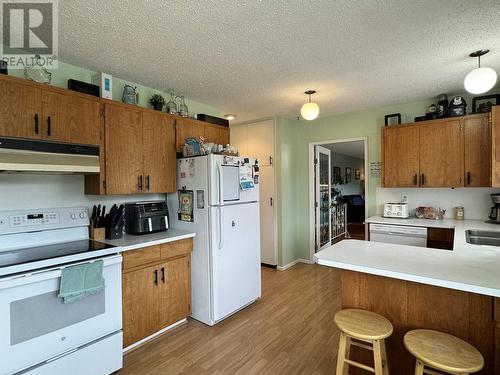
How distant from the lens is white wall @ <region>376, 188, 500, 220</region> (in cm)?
328

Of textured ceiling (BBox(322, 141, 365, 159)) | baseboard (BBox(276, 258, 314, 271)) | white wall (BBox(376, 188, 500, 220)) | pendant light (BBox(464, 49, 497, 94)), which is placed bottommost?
baseboard (BBox(276, 258, 314, 271))

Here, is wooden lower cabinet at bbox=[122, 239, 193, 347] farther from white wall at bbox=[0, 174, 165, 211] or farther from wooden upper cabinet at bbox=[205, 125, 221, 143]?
wooden upper cabinet at bbox=[205, 125, 221, 143]

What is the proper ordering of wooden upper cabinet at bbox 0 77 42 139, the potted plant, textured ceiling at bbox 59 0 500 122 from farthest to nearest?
the potted plant → wooden upper cabinet at bbox 0 77 42 139 → textured ceiling at bbox 59 0 500 122

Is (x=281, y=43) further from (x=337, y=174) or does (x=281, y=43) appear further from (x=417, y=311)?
(x=337, y=174)

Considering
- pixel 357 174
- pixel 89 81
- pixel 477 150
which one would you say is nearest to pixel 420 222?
pixel 477 150

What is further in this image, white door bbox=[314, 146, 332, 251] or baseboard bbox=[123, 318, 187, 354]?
white door bbox=[314, 146, 332, 251]

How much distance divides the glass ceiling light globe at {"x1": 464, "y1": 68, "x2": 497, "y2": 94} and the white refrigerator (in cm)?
201

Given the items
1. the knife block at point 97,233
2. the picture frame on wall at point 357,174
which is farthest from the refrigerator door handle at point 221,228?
the picture frame on wall at point 357,174

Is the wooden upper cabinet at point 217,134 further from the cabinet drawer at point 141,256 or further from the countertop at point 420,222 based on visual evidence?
the countertop at point 420,222

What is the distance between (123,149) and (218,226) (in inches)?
44.9

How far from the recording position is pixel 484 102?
10.5 ft

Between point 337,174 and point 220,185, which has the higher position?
point 337,174

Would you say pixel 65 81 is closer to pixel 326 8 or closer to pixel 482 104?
pixel 326 8

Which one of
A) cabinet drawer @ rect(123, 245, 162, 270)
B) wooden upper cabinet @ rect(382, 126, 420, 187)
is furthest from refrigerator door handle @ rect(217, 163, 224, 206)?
wooden upper cabinet @ rect(382, 126, 420, 187)
